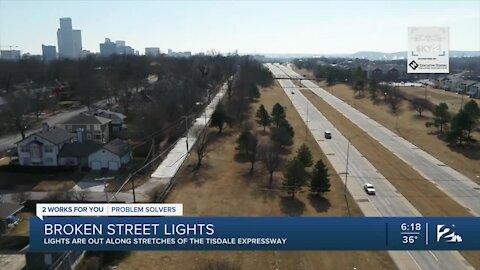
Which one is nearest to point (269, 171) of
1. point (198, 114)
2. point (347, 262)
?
point (347, 262)

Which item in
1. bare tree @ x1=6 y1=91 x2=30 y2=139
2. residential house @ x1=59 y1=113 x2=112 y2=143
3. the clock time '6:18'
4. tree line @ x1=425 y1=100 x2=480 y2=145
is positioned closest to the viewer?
the clock time '6:18'

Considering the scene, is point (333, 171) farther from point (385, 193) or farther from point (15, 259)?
point (15, 259)

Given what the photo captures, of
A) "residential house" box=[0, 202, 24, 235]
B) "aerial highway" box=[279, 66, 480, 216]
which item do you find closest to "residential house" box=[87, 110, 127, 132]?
"residential house" box=[0, 202, 24, 235]

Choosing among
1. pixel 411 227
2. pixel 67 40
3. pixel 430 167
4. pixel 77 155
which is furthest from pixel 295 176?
pixel 67 40

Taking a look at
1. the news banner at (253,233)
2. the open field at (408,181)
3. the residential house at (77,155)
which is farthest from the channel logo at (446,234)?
the residential house at (77,155)

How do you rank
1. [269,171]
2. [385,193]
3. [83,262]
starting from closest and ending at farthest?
[83,262] < [385,193] < [269,171]

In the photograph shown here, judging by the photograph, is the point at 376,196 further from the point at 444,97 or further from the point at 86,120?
the point at 444,97

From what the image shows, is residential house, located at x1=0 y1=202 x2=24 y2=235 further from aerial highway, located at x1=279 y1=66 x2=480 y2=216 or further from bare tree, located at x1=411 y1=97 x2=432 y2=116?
bare tree, located at x1=411 y1=97 x2=432 y2=116
